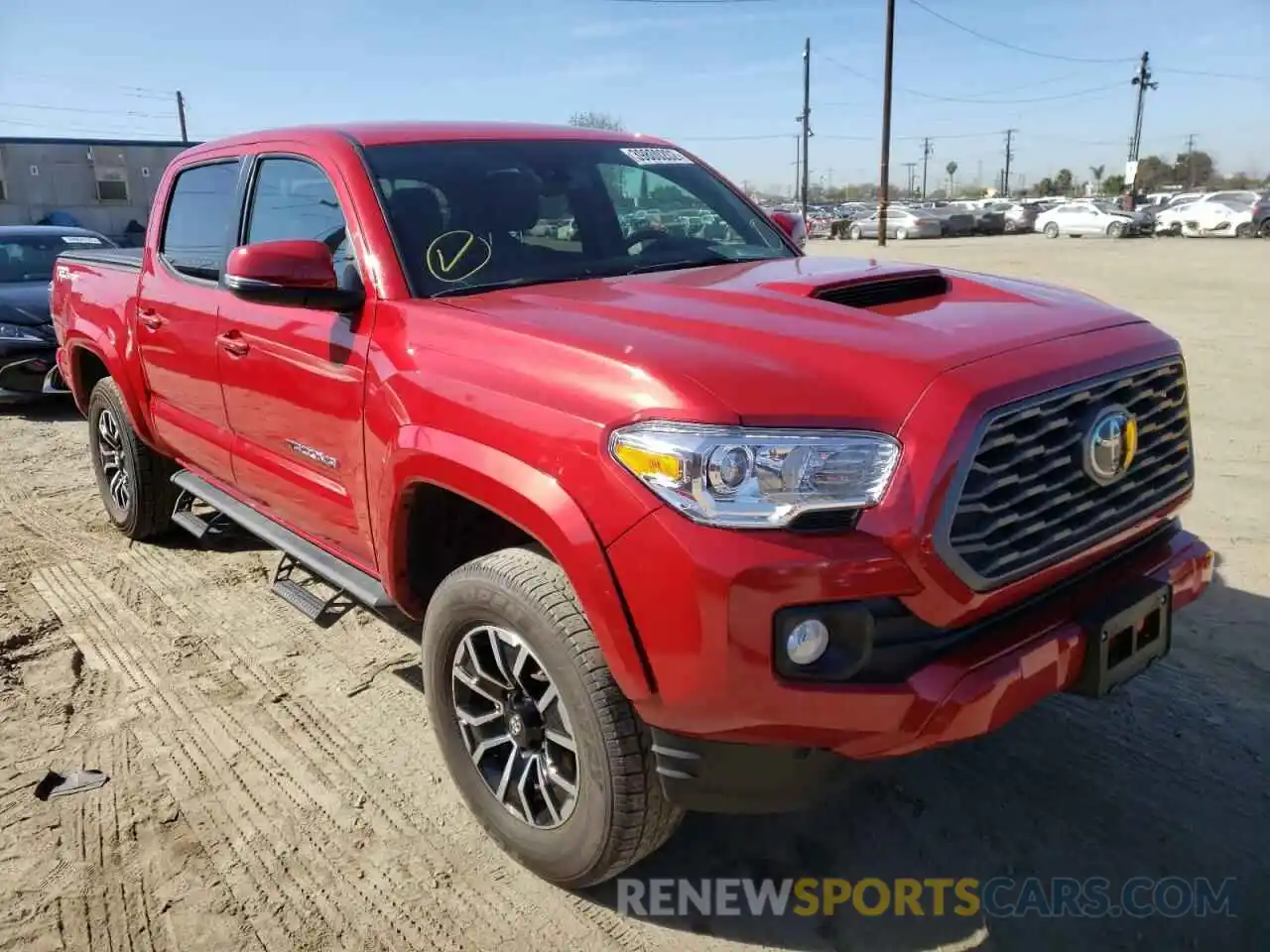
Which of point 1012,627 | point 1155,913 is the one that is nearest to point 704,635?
point 1012,627

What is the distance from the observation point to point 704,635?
1975 mm

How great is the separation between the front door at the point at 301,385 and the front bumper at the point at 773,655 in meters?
1.32

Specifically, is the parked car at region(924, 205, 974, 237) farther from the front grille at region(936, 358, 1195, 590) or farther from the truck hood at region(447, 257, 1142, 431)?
the front grille at region(936, 358, 1195, 590)

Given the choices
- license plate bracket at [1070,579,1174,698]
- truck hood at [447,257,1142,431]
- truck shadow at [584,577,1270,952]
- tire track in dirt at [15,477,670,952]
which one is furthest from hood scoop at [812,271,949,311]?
tire track in dirt at [15,477,670,952]

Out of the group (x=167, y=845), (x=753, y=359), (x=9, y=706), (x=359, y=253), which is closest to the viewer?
(x=753, y=359)

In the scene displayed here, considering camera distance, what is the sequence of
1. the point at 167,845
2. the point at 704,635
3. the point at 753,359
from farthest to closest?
the point at 167,845, the point at 753,359, the point at 704,635

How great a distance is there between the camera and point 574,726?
2.31m

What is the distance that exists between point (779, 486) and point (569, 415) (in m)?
0.51

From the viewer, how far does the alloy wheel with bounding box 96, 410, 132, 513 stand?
5305 mm

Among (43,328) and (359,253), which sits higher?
(359,253)

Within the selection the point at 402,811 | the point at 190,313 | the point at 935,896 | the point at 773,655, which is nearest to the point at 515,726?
the point at 402,811

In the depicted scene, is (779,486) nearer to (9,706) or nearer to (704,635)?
(704,635)

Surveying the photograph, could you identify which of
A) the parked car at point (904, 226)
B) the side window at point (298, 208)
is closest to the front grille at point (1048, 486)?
the side window at point (298, 208)

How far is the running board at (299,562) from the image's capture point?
3150 mm
